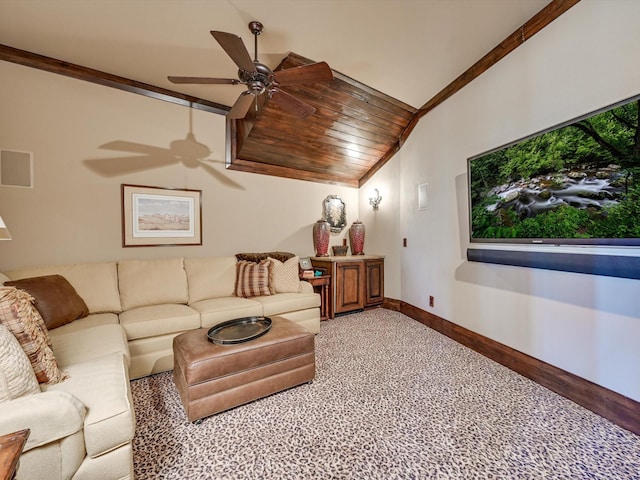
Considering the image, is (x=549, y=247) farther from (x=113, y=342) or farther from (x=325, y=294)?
(x=113, y=342)

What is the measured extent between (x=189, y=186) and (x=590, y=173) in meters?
3.89

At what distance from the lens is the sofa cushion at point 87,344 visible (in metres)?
A: 1.67

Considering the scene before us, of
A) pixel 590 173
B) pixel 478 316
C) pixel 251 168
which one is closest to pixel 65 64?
pixel 251 168

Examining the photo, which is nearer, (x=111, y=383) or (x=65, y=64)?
(x=111, y=383)

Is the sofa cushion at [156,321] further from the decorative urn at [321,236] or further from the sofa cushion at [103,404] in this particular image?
the decorative urn at [321,236]

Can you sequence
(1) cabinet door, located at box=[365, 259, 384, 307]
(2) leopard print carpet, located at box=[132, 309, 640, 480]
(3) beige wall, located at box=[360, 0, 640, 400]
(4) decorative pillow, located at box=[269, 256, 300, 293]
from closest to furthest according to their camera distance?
(2) leopard print carpet, located at box=[132, 309, 640, 480], (3) beige wall, located at box=[360, 0, 640, 400], (4) decorative pillow, located at box=[269, 256, 300, 293], (1) cabinet door, located at box=[365, 259, 384, 307]

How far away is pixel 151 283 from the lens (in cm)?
283

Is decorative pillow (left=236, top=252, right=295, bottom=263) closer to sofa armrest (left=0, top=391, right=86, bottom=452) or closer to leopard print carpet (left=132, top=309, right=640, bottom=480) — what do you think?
leopard print carpet (left=132, top=309, right=640, bottom=480)

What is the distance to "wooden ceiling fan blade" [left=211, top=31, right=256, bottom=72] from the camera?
1.64m

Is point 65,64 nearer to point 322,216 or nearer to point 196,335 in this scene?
point 196,335

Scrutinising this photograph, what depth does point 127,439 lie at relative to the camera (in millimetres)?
1190

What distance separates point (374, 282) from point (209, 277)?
2.49m

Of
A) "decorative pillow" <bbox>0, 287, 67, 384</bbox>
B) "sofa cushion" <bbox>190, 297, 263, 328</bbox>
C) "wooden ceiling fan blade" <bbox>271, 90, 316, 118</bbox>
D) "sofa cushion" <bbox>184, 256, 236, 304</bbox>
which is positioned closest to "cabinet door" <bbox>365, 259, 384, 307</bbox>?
"sofa cushion" <bbox>190, 297, 263, 328</bbox>

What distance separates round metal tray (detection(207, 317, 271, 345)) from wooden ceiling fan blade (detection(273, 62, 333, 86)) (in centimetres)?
199
